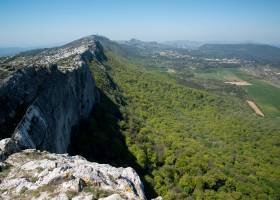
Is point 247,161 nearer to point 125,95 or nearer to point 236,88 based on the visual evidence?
point 125,95

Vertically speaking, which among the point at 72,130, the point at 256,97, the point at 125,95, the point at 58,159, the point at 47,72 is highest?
the point at 47,72

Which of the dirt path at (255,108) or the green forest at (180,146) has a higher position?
the green forest at (180,146)

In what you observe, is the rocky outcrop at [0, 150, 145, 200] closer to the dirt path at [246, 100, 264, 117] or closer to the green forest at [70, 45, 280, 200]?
the green forest at [70, 45, 280, 200]

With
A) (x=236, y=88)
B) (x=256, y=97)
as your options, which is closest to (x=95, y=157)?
(x=256, y=97)

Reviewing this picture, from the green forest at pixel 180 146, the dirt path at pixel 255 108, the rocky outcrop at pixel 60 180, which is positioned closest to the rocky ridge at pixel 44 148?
the rocky outcrop at pixel 60 180

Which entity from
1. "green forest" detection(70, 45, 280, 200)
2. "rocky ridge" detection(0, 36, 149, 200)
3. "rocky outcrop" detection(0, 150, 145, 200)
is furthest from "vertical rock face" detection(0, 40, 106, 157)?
"green forest" detection(70, 45, 280, 200)

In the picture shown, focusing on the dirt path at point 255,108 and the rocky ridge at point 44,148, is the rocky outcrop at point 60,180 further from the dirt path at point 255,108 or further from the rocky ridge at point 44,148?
the dirt path at point 255,108
